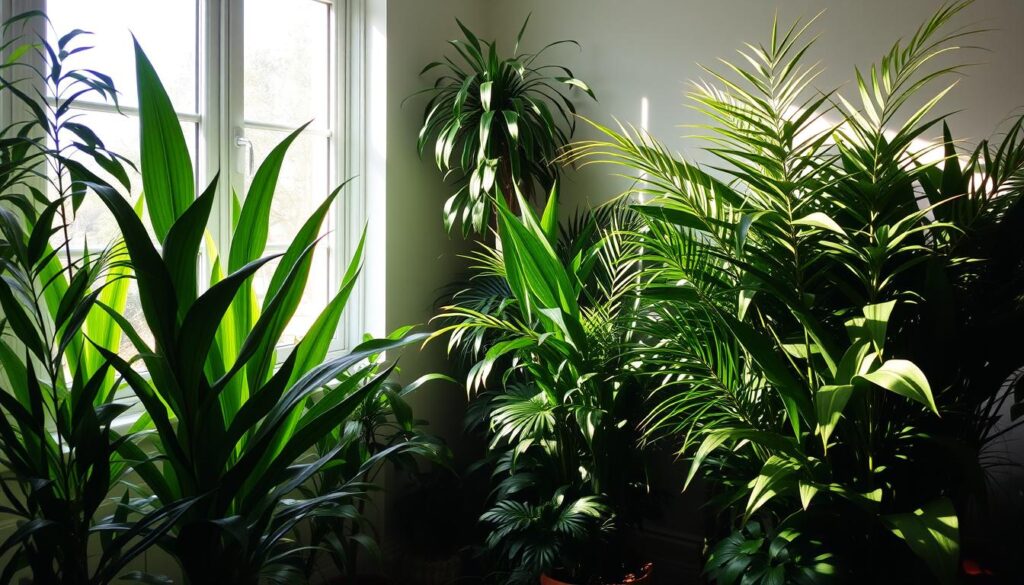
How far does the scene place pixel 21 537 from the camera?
1.40m

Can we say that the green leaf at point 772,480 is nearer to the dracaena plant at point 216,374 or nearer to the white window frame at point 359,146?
the dracaena plant at point 216,374

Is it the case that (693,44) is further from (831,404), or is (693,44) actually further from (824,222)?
(831,404)

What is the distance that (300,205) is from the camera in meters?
2.87

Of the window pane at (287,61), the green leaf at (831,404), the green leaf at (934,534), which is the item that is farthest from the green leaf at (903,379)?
the window pane at (287,61)

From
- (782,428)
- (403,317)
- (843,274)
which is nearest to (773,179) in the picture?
(843,274)

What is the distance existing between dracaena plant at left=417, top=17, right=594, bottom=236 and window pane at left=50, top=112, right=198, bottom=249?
0.95 metres

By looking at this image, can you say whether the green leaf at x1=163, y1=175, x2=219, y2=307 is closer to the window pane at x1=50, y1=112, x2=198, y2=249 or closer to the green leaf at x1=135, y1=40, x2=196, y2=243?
the green leaf at x1=135, y1=40, x2=196, y2=243

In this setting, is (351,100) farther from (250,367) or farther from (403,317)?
(250,367)

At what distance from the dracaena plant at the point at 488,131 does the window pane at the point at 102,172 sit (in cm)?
95

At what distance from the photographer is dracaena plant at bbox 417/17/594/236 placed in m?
2.79

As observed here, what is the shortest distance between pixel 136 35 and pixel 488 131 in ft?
3.54

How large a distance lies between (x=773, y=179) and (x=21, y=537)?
1.64 meters

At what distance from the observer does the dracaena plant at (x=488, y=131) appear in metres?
2.79

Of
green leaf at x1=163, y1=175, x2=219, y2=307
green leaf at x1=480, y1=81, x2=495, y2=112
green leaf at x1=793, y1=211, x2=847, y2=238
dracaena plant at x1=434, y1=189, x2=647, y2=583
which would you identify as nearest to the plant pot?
dracaena plant at x1=434, y1=189, x2=647, y2=583
